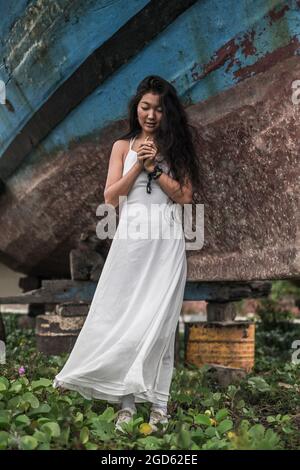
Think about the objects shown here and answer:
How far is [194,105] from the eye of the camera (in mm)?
4289

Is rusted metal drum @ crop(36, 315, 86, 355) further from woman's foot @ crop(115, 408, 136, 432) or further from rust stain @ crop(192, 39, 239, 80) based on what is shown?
woman's foot @ crop(115, 408, 136, 432)

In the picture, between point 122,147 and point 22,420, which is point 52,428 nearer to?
point 22,420

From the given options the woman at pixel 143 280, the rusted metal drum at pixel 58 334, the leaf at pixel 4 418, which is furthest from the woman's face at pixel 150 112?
the rusted metal drum at pixel 58 334

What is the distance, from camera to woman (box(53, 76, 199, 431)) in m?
2.94

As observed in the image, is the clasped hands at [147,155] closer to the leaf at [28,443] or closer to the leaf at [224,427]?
the leaf at [224,427]

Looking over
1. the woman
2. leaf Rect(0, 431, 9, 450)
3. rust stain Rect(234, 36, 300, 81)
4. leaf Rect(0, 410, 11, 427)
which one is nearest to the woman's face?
the woman

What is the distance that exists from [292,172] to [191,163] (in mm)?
853

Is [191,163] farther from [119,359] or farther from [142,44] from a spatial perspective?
[142,44]

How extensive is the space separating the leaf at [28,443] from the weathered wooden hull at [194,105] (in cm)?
191

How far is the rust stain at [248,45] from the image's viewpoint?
3.90 m

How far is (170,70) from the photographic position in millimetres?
4227

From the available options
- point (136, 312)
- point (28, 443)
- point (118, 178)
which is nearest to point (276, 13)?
point (118, 178)

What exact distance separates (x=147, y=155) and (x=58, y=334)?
231cm
